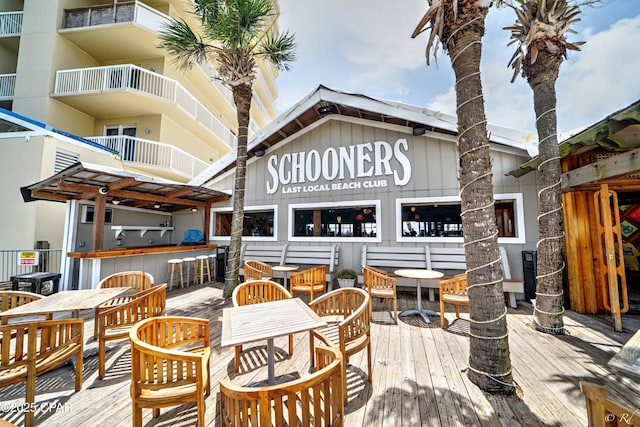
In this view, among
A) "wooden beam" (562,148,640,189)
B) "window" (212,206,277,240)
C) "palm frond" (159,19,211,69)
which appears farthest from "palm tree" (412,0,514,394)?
"window" (212,206,277,240)

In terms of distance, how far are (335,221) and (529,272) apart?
4.23m

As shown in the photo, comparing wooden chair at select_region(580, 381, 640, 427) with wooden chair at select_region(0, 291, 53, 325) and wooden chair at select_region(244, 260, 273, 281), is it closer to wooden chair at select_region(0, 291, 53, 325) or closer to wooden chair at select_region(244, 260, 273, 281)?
wooden chair at select_region(244, 260, 273, 281)

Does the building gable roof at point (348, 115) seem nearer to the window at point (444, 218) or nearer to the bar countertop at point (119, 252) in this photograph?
the window at point (444, 218)

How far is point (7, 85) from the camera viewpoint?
8883 millimetres

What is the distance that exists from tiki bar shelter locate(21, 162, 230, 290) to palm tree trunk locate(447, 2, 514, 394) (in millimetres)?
5550

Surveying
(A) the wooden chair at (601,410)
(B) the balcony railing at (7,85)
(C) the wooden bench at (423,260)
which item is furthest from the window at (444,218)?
(B) the balcony railing at (7,85)

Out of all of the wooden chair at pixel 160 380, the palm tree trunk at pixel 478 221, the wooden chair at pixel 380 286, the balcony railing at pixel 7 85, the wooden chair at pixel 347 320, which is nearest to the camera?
the wooden chair at pixel 160 380

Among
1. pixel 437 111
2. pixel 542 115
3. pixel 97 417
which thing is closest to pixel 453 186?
pixel 437 111

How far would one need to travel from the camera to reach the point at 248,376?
97.0 inches

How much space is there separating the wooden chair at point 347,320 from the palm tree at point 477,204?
1005mm

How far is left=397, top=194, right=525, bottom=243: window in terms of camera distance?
5.12m

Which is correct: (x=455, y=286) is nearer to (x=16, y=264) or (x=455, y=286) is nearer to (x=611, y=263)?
(x=611, y=263)

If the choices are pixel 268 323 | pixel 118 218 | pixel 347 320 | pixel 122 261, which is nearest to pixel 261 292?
pixel 268 323

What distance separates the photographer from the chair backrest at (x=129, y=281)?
11.3ft
